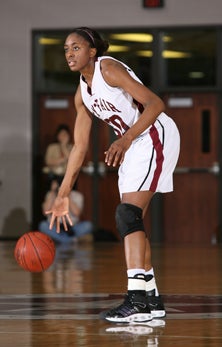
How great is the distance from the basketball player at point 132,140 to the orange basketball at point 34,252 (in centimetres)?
114

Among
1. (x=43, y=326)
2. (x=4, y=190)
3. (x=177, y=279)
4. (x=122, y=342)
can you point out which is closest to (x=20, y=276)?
(x=177, y=279)

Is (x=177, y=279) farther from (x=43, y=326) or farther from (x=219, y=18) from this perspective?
(x=219, y=18)

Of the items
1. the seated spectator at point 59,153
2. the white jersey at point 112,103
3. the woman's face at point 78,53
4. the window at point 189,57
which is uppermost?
the window at point 189,57

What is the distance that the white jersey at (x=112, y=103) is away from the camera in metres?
6.27

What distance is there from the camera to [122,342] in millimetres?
5512

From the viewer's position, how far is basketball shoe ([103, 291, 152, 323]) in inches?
243

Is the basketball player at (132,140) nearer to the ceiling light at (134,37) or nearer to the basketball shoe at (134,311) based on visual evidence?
the basketball shoe at (134,311)

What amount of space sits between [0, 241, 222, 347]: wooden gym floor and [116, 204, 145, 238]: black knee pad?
1.77 feet

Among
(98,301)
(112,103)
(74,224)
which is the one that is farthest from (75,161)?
(74,224)

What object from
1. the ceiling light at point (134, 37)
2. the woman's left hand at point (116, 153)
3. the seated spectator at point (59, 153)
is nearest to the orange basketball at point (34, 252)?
the woman's left hand at point (116, 153)

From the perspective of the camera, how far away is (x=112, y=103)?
6.26m

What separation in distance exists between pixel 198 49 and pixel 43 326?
8.97 meters

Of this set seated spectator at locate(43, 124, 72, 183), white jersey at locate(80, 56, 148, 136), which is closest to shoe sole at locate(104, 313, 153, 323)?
white jersey at locate(80, 56, 148, 136)

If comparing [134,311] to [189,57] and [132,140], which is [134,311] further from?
[189,57]
